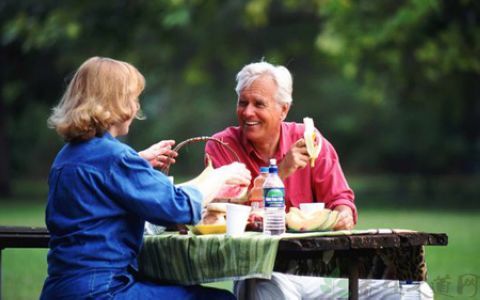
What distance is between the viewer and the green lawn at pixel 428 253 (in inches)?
348

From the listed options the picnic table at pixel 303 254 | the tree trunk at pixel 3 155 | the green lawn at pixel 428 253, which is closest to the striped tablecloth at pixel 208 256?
the picnic table at pixel 303 254

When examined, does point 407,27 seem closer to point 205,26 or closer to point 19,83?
point 205,26

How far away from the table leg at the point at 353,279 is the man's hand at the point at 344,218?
0.37 meters

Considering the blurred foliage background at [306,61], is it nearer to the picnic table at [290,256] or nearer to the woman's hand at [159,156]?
the woman's hand at [159,156]

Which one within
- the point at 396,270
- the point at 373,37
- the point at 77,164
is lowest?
the point at 396,270

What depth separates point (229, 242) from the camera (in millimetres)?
4273

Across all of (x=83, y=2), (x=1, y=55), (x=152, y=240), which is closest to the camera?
(x=152, y=240)

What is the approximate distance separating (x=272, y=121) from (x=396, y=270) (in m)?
1.32

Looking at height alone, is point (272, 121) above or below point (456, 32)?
below

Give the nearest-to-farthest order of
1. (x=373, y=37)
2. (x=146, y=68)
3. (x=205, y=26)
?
(x=373, y=37), (x=205, y=26), (x=146, y=68)

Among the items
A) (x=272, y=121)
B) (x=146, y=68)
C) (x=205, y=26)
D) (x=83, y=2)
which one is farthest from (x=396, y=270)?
(x=146, y=68)

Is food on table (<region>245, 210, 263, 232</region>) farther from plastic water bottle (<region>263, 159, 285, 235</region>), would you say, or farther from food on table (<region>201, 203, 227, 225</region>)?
plastic water bottle (<region>263, 159, 285, 235</region>)

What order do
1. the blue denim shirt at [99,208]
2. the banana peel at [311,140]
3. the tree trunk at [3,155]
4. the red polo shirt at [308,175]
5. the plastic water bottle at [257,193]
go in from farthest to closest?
the tree trunk at [3,155], the red polo shirt at [308,175], the banana peel at [311,140], the plastic water bottle at [257,193], the blue denim shirt at [99,208]

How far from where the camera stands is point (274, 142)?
5781 millimetres
